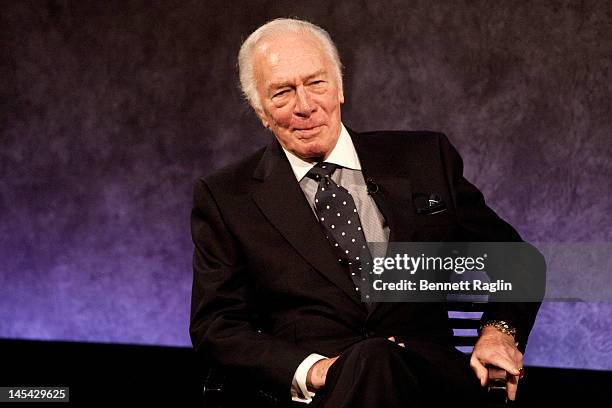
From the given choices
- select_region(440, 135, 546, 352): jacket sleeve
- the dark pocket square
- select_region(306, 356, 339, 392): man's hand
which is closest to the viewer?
select_region(306, 356, 339, 392): man's hand

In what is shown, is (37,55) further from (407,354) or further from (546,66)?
(407,354)

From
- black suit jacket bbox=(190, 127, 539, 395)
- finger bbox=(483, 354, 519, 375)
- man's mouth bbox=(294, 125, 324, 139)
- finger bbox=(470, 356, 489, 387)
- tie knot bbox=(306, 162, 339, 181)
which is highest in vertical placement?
man's mouth bbox=(294, 125, 324, 139)

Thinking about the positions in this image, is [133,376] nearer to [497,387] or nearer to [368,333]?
[368,333]

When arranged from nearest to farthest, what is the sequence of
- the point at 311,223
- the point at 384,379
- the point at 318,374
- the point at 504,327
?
the point at 384,379
the point at 318,374
the point at 504,327
the point at 311,223

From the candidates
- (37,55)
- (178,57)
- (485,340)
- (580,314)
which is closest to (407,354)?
(485,340)

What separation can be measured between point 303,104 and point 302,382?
2.44 feet

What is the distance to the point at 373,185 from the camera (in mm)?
2127

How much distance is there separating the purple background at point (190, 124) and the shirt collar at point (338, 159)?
1126mm

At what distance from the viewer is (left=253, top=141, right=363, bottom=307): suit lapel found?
2.04 meters

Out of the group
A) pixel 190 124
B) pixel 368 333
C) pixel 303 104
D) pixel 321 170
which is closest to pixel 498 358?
pixel 368 333

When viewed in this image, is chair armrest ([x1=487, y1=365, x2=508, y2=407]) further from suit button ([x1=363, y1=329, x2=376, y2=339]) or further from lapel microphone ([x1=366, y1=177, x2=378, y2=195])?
lapel microphone ([x1=366, y1=177, x2=378, y2=195])

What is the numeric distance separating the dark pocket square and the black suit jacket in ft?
0.05

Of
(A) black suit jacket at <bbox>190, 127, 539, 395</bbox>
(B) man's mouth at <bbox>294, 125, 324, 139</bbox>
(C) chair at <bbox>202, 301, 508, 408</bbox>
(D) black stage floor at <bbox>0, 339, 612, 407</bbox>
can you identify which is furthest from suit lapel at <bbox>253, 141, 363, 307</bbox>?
(D) black stage floor at <bbox>0, 339, 612, 407</bbox>

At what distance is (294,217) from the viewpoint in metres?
2.09
